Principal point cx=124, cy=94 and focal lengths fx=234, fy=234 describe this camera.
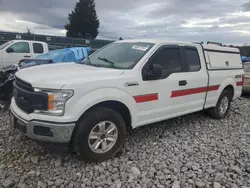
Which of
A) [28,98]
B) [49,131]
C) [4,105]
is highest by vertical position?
[28,98]

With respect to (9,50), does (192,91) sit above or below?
below

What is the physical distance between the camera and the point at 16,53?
10.5 meters

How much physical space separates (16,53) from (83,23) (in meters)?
31.8

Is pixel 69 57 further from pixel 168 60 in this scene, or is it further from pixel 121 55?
pixel 168 60

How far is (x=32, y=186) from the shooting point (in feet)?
9.27

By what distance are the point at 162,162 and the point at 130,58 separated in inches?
67.8

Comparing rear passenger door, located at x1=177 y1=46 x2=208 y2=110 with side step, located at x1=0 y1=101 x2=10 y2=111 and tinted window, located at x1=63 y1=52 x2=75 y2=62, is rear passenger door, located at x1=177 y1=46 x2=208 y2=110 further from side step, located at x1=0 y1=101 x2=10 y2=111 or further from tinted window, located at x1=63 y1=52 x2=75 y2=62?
tinted window, located at x1=63 y1=52 x2=75 y2=62

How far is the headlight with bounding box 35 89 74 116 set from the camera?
2863 mm

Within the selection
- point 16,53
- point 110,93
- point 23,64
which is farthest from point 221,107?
point 16,53

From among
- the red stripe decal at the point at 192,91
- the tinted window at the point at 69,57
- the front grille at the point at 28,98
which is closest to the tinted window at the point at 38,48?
the tinted window at the point at 69,57

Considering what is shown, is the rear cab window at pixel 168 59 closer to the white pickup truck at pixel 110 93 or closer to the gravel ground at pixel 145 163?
the white pickup truck at pixel 110 93

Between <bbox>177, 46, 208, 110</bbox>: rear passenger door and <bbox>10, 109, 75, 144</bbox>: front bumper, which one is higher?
<bbox>177, 46, 208, 110</bbox>: rear passenger door

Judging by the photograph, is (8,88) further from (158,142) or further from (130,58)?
(158,142)

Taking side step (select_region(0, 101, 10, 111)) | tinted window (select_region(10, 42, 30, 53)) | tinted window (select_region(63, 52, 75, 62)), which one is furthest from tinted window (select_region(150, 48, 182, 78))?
tinted window (select_region(10, 42, 30, 53))
